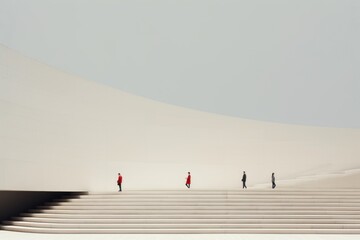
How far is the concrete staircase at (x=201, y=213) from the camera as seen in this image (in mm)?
11500

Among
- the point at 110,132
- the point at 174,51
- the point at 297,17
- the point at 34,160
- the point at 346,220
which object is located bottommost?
the point at 346,220

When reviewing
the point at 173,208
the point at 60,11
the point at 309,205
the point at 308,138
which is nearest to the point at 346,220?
the point at 309,205

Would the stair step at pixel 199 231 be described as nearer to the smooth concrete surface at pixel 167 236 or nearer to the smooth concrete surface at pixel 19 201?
the smooth concrete surface at pixel 167 236

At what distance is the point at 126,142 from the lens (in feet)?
56.6

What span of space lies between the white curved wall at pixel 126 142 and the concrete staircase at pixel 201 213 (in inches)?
50.9

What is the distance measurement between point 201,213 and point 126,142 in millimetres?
5615

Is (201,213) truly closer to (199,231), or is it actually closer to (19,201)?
(199,231)

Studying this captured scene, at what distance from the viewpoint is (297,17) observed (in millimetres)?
20641

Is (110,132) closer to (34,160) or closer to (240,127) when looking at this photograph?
(34,160)

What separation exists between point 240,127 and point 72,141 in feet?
23.8

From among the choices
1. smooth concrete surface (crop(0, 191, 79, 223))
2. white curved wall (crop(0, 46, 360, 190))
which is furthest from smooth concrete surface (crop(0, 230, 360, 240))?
white curved wall (crop(0, 46, 360, 190))

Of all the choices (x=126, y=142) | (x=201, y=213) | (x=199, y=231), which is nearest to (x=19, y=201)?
(x=201, y=213)

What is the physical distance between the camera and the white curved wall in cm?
1270

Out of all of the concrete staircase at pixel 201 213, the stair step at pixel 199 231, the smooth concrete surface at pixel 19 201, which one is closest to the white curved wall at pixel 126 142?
the smooth concrete surface at pixel 19 201
